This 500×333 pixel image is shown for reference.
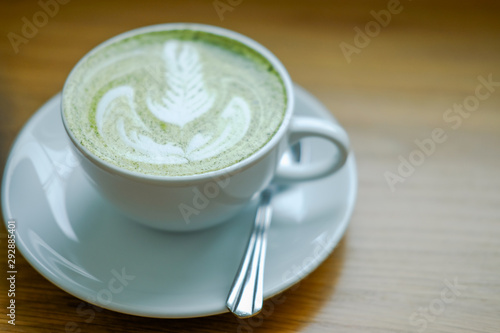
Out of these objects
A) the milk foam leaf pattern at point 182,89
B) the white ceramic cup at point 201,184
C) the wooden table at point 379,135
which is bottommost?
the wooden table at point 379,135

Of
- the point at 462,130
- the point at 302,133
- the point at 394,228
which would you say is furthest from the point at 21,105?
the point at 462,130

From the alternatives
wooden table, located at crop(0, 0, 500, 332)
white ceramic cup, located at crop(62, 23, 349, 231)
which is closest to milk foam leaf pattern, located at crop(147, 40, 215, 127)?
white ceramic cup, located at crop(62, 23, 349, 231)

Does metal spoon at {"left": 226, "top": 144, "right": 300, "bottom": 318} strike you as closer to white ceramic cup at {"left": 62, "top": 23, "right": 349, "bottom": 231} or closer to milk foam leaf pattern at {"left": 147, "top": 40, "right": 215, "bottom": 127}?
white ceramic cup at {"left": 62, "top": 23, "right": 349, "bottom": 231}

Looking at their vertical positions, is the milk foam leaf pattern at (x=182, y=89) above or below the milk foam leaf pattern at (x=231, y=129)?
above

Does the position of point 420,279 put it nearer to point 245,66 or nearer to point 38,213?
point 245,66

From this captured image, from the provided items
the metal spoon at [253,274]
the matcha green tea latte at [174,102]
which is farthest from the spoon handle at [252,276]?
the matcha green tea latte at [174,102]

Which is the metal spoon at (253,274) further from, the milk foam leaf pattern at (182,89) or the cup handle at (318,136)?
the milk foam leaf pattern at (182,89)
